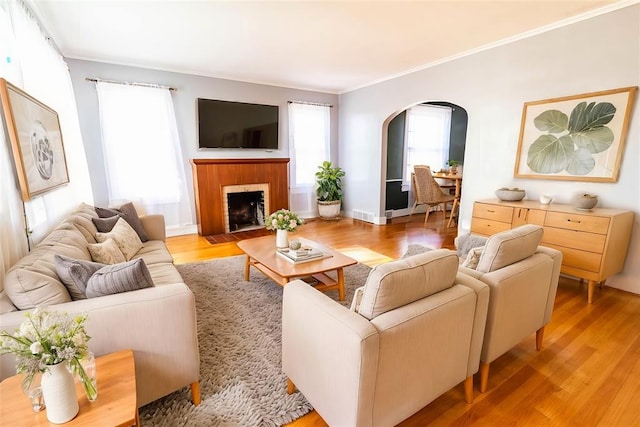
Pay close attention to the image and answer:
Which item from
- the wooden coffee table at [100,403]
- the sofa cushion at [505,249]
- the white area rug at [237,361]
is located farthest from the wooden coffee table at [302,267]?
the wooden coffee table at [100,403]

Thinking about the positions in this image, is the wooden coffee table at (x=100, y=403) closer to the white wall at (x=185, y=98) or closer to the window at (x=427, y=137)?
the white wall at (x=185, y=98)

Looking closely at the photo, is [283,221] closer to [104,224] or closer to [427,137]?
[104,224]

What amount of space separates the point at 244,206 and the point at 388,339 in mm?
4703

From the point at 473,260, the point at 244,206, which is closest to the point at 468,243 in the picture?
the point at 473,260

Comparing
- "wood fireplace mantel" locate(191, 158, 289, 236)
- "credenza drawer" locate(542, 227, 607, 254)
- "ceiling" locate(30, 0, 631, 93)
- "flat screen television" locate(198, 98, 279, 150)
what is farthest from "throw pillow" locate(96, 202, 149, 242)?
"credenza drawer" locate(542, 227, 607, 254)

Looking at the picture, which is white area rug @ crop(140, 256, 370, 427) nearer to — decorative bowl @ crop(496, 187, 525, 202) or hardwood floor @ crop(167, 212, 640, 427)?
hardwood floor @ crop(167, 212, 640, 427)

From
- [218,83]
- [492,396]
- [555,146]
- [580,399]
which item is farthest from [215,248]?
[555,146]

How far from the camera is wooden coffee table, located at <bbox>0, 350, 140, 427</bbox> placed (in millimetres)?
1029

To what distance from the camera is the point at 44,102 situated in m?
2.65

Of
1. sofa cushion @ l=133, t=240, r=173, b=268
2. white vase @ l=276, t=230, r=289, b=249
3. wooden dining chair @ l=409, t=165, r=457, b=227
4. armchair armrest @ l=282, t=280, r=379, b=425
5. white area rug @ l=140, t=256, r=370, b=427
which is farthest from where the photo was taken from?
wooden dining chair @ l=409, t=165, r=457, b=227

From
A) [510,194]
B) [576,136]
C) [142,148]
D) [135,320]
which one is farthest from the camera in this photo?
[142,148]

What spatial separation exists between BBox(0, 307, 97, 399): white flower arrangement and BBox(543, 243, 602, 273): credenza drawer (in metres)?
3.62

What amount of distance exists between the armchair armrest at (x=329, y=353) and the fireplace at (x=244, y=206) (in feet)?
12.6

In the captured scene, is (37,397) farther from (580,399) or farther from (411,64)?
(411,64)
